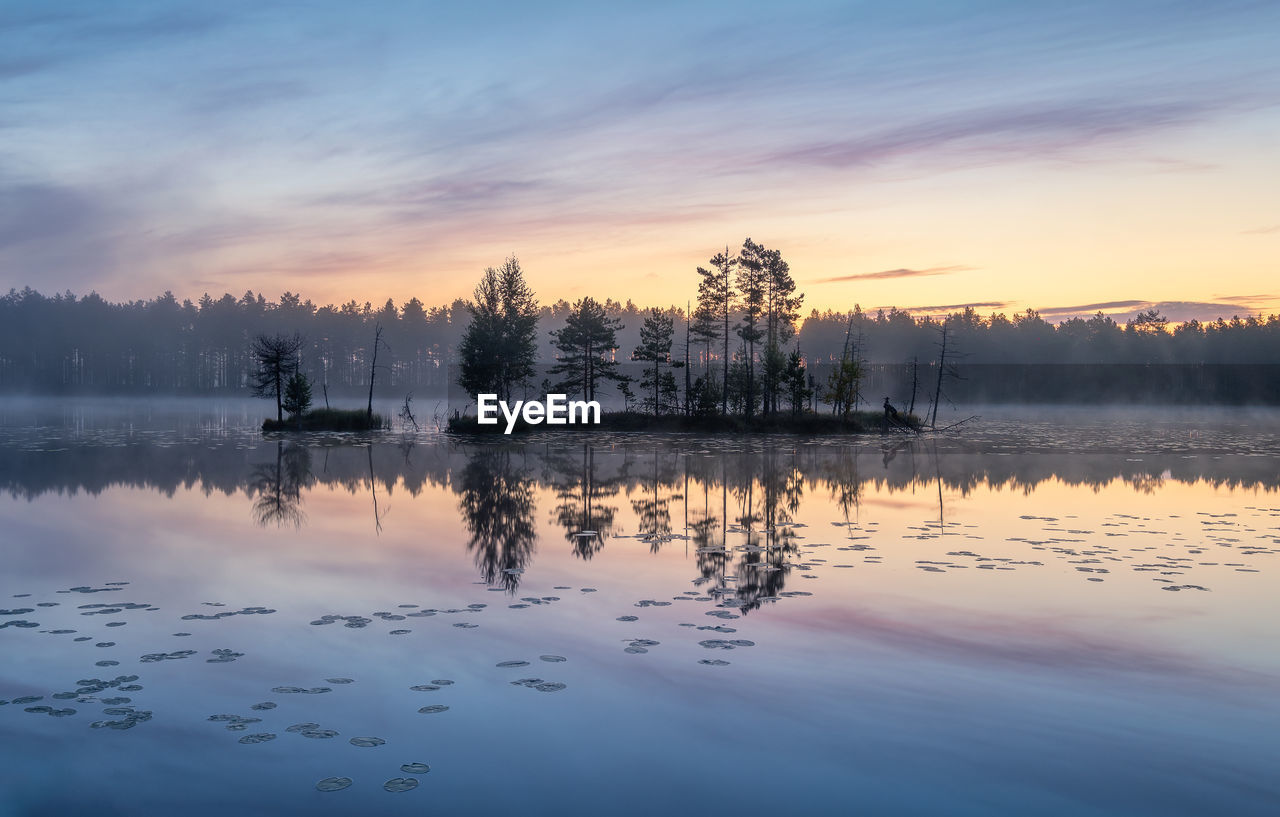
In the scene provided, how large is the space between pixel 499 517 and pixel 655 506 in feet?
14.6

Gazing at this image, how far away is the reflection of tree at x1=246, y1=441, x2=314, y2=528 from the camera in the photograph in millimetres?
21519

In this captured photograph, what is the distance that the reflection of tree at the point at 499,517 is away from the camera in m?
15.6

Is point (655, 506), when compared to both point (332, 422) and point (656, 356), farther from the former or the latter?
point (656, 356)

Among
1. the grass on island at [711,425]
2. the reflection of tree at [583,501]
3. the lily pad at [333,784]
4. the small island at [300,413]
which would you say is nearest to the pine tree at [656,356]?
the grass on island at [711,425]

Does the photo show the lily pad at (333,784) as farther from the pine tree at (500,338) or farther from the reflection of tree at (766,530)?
the pine tree at (500,338)

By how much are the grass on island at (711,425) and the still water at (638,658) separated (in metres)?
37.6

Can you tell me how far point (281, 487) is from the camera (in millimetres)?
27656

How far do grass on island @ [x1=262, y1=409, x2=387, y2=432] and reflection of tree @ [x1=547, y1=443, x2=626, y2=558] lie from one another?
95.7 ft

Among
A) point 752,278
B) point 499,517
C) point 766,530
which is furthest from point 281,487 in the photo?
point 752,278

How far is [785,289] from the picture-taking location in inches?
3164

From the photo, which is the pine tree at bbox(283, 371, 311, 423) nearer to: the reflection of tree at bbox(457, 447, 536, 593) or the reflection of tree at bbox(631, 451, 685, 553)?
the reflection of tree at bbox(457, 447, 536, 593)

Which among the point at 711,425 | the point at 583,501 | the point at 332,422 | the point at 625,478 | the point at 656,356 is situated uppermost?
the point at 656,356

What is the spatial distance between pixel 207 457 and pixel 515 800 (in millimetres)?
36767

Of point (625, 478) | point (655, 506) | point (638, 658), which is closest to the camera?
point (638, 658)
